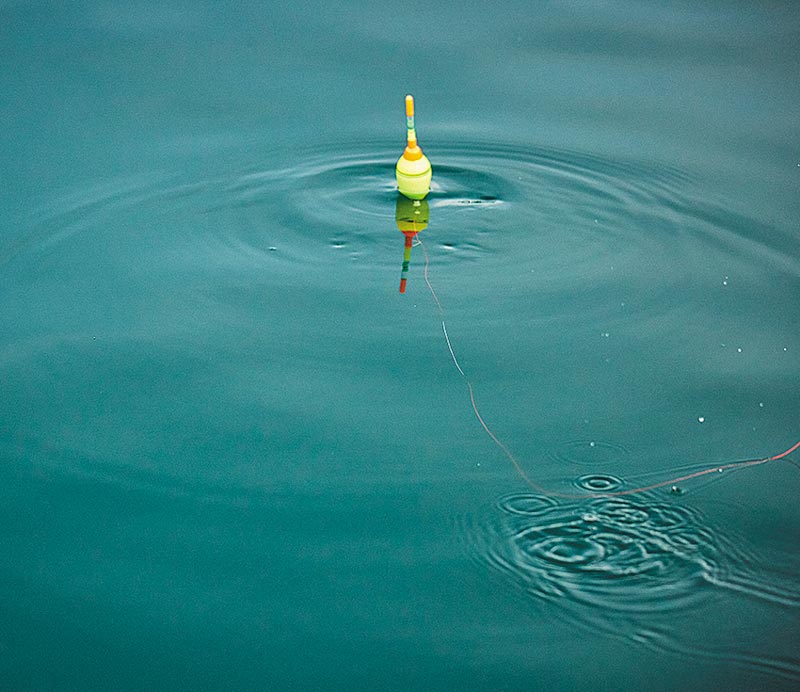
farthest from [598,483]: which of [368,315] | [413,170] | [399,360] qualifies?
[413,170]

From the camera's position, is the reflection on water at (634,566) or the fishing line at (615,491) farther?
the fishing line at (615,491)

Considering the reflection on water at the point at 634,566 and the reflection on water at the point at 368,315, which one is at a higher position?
the reflection on water at the point at 368,315

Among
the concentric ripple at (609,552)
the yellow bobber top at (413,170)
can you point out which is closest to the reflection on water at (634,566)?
the concentric ripple at (609,552)

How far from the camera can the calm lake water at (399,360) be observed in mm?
1271

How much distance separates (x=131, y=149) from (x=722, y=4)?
1.96m

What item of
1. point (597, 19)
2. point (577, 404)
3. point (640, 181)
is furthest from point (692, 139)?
point (577, 404)

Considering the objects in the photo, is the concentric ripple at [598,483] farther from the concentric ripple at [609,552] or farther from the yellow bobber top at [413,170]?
the yellow bobber top at [413,170]

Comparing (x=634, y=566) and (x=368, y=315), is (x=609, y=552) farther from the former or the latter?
(x=368, y=315)

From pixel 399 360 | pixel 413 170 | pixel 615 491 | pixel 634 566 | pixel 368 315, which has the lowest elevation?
pixel 634 566

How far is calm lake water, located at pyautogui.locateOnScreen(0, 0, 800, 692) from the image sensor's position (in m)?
1.27

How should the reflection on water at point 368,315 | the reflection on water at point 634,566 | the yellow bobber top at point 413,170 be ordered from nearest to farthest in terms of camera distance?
the reflection on water at point 634,566 → the reflection on water at point 368,315 → the yellow bobber top at point 413,170

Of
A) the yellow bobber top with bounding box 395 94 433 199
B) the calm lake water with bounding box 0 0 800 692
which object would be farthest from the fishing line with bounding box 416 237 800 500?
the yellow bobber top with bounding box 395 94 433 199

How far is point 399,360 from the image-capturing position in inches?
68.4

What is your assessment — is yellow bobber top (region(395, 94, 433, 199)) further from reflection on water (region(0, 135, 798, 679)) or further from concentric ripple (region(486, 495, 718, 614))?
concentric ripple (region(486, 495, 718, 614))
